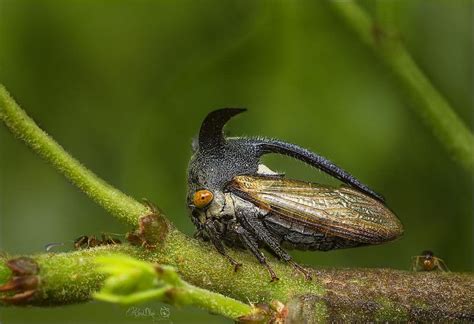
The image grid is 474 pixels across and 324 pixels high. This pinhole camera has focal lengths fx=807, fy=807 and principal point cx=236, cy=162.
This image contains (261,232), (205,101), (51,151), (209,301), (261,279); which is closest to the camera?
(209,301)

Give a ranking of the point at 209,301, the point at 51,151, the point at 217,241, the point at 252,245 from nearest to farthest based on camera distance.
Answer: the point at 209,301 → the point at 51,151 → the point at 217,241 → the point at 252,245

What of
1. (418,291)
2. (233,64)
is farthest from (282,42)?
(418,291)

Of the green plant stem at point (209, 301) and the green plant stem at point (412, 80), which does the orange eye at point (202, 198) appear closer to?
the green plant stem at point (209, 301)

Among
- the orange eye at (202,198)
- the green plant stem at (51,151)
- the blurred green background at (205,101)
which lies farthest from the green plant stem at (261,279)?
the blurred green background at (205,101)

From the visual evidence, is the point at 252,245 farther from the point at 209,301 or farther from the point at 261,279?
the point at 209,301

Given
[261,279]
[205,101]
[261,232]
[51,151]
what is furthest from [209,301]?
[205,101]

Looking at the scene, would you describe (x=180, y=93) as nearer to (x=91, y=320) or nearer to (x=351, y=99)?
(x=351, y=99)

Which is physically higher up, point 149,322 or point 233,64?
point 233,64
